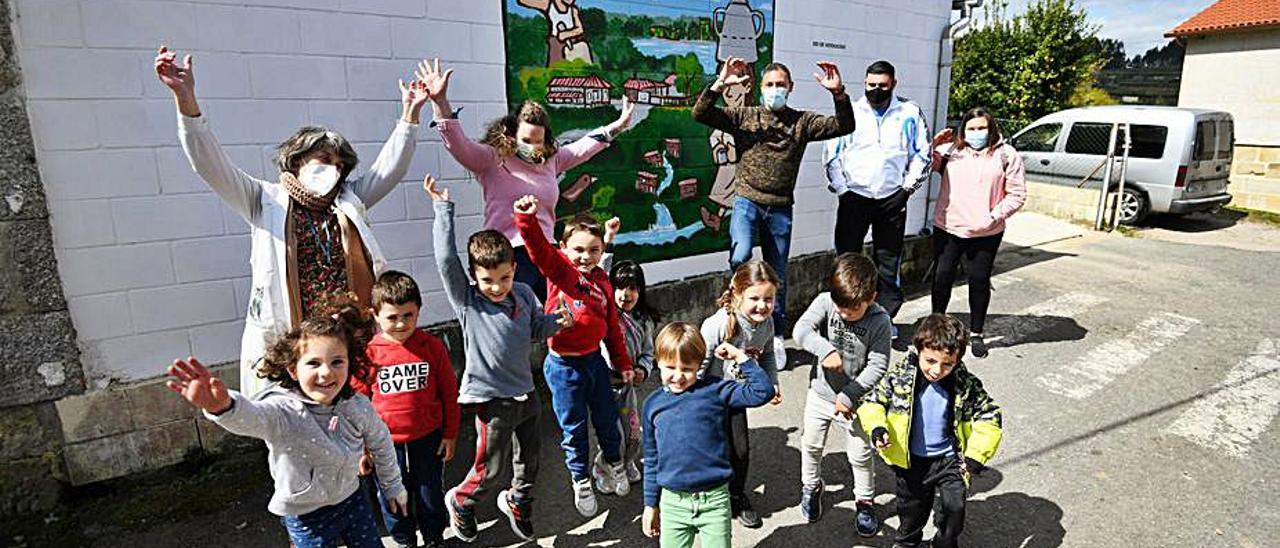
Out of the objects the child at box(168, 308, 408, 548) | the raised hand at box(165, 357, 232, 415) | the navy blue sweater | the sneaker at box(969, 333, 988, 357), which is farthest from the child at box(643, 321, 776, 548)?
the sneaker at box(969, 333, 988, 357)

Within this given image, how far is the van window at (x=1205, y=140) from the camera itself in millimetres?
10505

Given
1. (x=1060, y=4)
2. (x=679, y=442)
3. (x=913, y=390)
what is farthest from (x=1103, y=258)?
(x=1060, y=4)

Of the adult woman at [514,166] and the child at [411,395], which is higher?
the adult woman at [514,166]

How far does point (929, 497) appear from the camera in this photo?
293cm

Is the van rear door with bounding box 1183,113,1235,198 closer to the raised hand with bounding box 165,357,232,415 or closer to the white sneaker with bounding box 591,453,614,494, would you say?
the white sneaker with bounding box 591,453,614,494

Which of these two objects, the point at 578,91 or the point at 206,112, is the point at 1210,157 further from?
the point at 206,112

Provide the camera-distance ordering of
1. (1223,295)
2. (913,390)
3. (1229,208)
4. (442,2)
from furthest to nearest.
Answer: (1229,208), (1223,295), (442,2), (913,390)

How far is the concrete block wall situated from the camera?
314 cm

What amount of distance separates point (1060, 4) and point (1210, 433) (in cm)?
1747

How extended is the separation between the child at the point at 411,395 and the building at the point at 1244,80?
15945 millimetres

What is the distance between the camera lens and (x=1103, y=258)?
348 inches

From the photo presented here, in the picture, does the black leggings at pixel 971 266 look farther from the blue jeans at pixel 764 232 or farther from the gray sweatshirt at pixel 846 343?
the gray sweatshirt at pixel 846 343

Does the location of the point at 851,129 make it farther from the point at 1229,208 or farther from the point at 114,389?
the point at 1229,208

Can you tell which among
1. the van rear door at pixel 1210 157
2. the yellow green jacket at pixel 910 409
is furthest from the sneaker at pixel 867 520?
the van rear door at pixel 1210 157
